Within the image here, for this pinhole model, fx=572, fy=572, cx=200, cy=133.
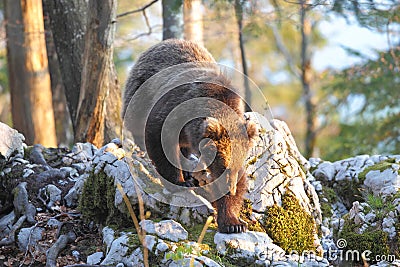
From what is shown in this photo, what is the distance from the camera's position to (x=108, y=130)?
331 inches

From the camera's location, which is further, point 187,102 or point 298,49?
point 298,49

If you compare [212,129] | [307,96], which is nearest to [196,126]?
[212,129]

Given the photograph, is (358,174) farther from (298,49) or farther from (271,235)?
(298,49)

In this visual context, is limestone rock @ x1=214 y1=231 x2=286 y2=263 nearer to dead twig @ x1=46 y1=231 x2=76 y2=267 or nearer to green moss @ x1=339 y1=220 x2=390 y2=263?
green moss @ x1=339 y1=220 x2=390 y2=263

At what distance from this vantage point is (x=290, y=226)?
211 inches

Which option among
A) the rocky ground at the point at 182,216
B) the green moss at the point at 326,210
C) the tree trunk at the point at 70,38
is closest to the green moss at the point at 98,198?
the rocky ground at the point at 182,216

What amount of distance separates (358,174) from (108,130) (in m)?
3.73

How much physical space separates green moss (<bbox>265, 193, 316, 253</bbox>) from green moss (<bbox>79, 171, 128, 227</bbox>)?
1479 millimetres

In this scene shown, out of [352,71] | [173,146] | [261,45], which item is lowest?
[261,45]

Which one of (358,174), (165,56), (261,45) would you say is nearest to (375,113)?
(358,174)

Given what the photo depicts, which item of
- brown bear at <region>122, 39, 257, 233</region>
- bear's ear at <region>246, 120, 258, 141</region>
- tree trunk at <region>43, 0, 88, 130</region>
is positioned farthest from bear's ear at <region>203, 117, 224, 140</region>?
tree trunk at <region>43, 0, 88, 130</region>

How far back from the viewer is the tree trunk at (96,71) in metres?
7.27

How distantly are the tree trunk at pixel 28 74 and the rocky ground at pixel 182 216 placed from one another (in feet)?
14.0

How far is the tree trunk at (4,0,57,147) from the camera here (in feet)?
33.7
